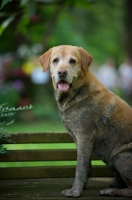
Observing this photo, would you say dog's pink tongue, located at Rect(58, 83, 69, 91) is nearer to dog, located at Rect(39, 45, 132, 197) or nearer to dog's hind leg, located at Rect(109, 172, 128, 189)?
dog, located at Rect(39, 45, 132, 197)

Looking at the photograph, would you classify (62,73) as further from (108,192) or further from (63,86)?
(108,192)

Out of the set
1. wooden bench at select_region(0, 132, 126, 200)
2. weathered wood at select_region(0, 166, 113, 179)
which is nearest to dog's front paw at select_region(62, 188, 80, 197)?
wooden bench at select_region(0, 132, 126, 200)

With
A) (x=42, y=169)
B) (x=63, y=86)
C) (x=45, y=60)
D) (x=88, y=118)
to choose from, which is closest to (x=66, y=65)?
(x=63, y=86)

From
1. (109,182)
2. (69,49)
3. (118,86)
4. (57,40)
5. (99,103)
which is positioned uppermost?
(69,49)

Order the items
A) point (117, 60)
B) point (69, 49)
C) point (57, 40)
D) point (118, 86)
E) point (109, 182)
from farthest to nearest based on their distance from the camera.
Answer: point (117, 60)
point (118, 86)
point (57, 40)
point (109, 182)
point (69, 49)

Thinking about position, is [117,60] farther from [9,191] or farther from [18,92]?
[9,191]

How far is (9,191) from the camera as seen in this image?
205 inches

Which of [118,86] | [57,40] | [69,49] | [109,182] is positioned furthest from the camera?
[118,86]

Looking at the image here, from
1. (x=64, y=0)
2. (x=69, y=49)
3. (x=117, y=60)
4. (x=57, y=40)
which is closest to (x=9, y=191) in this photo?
(x=69, y=49)

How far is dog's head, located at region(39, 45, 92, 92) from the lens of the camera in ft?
16.4

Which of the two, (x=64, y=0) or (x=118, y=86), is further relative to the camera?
(x=118, y=86)

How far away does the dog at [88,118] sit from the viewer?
5.06m

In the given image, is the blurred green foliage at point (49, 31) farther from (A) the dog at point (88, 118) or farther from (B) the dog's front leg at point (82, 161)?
(B) the dog's front leg at point (82, 161)

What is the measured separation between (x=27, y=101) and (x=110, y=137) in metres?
12.9
